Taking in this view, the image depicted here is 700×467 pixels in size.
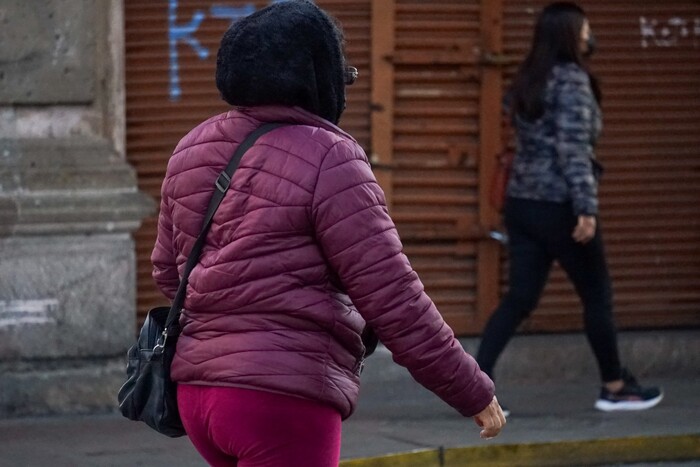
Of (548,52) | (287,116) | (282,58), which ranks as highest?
(282,58)

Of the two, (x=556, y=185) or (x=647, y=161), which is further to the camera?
(x=647, y=161)

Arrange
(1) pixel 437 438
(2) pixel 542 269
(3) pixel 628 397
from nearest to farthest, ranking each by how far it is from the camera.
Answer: (1) pixel 437 438 → (2) pixel 542 269 → (3) pixel 628 397

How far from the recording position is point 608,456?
242 inches

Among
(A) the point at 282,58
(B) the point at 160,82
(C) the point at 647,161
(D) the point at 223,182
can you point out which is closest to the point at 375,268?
(D) the point at 223,182

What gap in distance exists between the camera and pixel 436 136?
24.8 feet

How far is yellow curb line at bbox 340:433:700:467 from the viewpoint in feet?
19.3

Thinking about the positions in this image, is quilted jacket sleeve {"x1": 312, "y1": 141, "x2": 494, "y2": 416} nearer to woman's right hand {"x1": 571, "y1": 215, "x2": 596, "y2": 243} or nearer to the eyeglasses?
the eyeglasses

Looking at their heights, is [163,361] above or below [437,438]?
above

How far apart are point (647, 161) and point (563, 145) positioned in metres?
1.63

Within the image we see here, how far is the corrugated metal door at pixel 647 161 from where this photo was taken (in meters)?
7.79

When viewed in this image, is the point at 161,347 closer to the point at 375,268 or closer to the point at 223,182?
the point at 223,182

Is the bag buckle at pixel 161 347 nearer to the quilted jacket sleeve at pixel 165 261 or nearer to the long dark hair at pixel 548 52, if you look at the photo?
the quilted jacket sleeve at pixel 165 261

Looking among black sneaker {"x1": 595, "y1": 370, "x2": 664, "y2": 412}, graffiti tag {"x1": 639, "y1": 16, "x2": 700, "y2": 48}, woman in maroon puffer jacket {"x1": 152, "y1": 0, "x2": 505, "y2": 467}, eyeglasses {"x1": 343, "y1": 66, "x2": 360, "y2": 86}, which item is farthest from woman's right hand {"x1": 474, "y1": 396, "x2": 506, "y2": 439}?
graffiti tag {"x1": 639, "y1": 16, "x2": 700, "y2": 48}

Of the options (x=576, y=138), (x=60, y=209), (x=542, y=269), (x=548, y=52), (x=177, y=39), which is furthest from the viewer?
(x=177, y=39)
